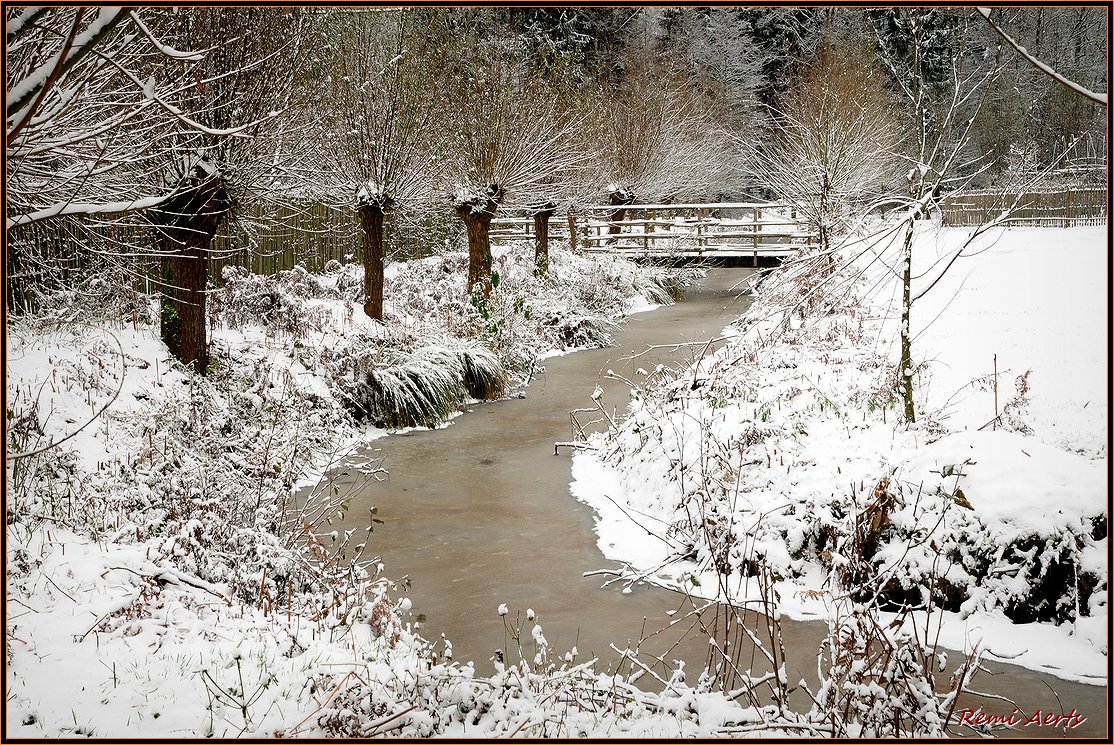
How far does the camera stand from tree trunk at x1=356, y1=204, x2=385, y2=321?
38.6ft

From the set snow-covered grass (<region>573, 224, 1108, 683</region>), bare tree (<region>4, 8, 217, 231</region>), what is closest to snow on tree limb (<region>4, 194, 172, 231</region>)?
bare tree (<region>4, 8, 217, 231</region>)

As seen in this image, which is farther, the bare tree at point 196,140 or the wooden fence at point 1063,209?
the wooden fence at point 1063,209

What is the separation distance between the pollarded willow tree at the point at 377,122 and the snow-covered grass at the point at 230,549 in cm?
155

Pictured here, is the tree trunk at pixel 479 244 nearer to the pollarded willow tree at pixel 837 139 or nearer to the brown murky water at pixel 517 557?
the brown murky water at pixel 517 557

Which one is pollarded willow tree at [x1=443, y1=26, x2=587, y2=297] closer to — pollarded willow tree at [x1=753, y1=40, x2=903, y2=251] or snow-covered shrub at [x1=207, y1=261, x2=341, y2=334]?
snow-covered shrub at [x1=207, y1=261, x2=341, y2=334]

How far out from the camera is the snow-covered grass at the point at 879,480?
475cm

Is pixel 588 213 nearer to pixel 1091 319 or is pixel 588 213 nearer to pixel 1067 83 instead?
pixel 1091 319

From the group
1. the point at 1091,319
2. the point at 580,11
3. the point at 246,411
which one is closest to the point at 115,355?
the point at 246,411

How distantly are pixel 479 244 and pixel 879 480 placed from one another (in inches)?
383

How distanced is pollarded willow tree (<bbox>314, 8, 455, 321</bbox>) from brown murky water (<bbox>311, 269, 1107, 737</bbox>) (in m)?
3.27

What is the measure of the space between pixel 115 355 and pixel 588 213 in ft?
55.3

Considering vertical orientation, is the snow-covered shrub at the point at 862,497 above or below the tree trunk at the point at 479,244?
below

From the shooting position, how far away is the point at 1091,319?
9656 millimetres

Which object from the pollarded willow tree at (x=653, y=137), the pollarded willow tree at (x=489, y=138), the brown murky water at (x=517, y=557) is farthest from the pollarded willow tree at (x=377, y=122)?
the pollarded willow tree at (x=653, y=137)
